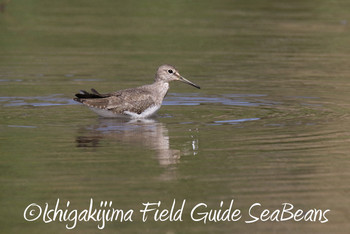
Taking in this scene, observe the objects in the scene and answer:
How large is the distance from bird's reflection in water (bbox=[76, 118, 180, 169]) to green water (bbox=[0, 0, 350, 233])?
0.03m

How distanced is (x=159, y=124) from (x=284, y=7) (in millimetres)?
13915

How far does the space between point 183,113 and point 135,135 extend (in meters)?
2.05

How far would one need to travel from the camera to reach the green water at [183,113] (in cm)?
962

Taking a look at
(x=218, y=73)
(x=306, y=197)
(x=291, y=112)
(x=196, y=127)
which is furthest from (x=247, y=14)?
(x=306, y=197)

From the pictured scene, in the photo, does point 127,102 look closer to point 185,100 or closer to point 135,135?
point 185,100

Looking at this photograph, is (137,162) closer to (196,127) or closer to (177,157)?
(177,157)

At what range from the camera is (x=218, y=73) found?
18.3 metres

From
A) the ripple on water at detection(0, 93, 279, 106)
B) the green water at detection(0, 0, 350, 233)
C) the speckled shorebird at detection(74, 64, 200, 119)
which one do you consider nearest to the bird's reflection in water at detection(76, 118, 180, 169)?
the green water at detection(0, 0, 350, 233)

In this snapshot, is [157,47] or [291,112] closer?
[291,112]

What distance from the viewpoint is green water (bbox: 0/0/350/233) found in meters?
9.62

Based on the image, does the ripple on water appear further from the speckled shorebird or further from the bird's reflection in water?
the bird's reflection in water

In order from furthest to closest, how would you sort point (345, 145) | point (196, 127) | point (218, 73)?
point (218, 73)
point (196, 127)
point (345, 145)

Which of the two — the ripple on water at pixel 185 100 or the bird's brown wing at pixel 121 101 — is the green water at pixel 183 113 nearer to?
the ripple on water at pixel 185 100

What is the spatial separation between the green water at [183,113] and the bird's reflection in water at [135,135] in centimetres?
3
